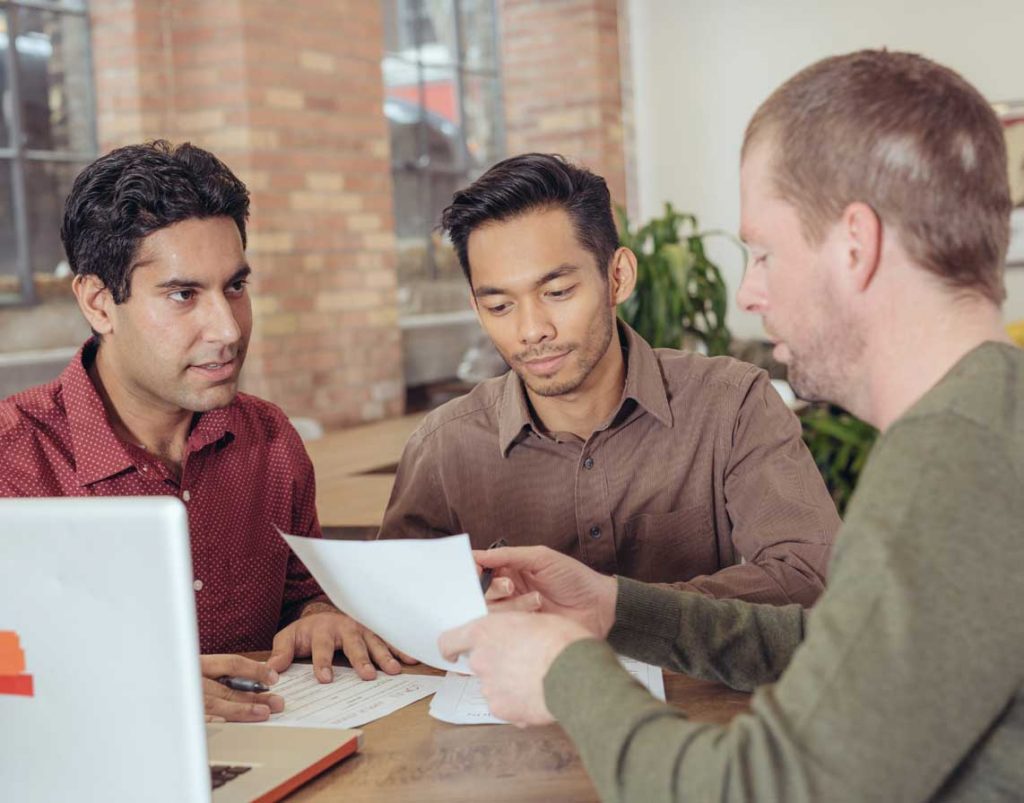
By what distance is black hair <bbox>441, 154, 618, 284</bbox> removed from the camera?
82.1 inches

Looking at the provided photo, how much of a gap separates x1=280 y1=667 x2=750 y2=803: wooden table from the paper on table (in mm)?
88

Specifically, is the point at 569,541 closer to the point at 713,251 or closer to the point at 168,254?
the point at 168,254

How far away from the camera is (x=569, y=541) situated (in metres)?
2.11

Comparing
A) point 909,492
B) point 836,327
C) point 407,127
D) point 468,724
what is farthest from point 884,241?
point 407,127

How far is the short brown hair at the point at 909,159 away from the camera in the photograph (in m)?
0.99

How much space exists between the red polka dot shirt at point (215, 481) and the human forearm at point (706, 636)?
0.76 metres

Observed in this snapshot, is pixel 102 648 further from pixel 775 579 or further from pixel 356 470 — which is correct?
pixel 356 470

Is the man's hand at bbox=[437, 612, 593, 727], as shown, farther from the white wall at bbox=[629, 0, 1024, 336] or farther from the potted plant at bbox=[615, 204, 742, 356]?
the white wall at bbox=[629, 0, 1024, 336]

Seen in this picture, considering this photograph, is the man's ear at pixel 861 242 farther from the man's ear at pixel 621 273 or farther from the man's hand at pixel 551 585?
the man's ear at pixel 621 273

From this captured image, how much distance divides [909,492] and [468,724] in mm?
663

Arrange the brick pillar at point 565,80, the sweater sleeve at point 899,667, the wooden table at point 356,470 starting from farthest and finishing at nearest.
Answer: the brick pillar at point 565,80 → the wooden table at point 356,470 → the sweater sleeve at point 899,667

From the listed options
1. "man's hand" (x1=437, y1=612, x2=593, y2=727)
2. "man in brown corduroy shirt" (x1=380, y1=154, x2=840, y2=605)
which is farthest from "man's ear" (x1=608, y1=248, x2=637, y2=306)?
"man's hand" (x1=437, y1=612, x2=593, y2=727)

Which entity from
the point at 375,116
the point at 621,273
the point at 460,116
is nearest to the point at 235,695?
the point at 621,273

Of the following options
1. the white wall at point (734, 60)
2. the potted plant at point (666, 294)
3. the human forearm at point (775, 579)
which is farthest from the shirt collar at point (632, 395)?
the white wall at point (734, 60)
